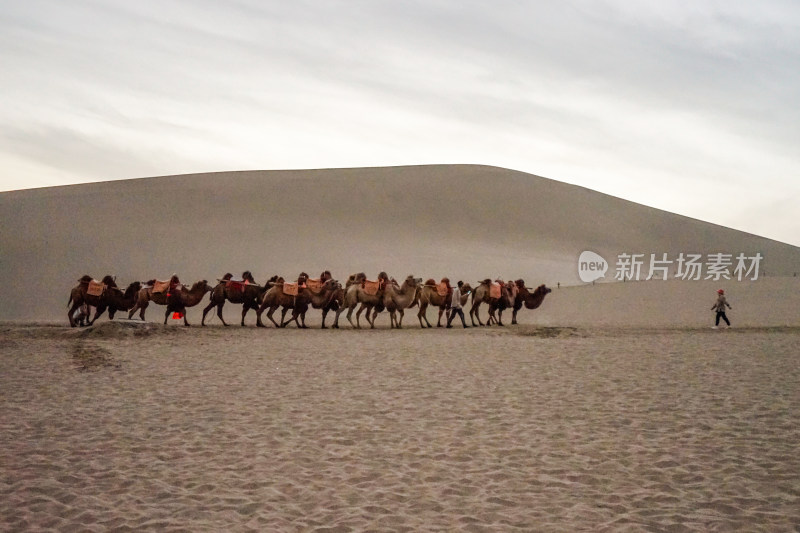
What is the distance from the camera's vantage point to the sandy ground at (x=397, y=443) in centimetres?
594

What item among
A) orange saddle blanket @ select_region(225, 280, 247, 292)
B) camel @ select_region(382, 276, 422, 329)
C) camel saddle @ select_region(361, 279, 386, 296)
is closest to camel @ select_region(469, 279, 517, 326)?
camel @ select_region(382, 276, 422, 329)

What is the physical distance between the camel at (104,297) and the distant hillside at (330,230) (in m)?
10.3

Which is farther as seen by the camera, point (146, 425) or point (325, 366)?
point (325, 366)

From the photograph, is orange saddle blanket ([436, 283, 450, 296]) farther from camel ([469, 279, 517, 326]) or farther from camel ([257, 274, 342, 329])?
camel ([257, 274, 342, 329])

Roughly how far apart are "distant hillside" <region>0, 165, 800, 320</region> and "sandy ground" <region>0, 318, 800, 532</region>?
926 inches

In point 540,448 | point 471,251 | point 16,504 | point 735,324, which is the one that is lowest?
point 16,504

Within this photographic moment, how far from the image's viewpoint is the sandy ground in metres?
5.94

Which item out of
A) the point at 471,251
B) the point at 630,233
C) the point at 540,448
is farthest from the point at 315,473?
the point at 630,233

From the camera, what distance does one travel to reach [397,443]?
26.9ft

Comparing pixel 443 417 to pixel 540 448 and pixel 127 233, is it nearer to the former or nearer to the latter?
pixel 540 448

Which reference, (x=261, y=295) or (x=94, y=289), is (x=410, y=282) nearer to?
(x=261, y=295)

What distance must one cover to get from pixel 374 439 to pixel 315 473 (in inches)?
56.0

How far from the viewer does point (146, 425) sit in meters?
9.05

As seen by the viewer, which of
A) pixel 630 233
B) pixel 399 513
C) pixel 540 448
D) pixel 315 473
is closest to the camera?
pixel 399 513
